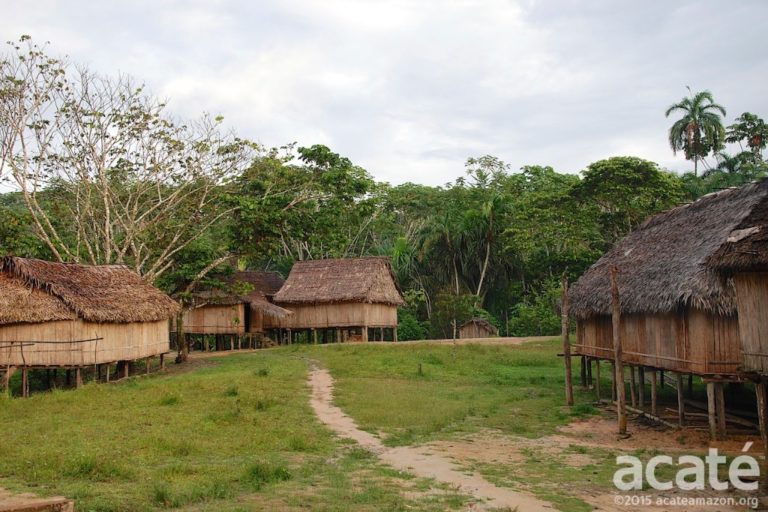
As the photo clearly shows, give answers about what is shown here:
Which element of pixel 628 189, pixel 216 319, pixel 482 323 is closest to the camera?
pixel 628 189

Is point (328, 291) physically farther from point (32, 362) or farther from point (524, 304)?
point (32, 362)

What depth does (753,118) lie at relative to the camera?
46562 millimetres

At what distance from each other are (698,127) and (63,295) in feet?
129

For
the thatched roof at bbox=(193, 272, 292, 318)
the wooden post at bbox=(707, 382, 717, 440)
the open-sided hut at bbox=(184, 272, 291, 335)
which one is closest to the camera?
the wooden post at bbox=(707, 382, 717, 440)

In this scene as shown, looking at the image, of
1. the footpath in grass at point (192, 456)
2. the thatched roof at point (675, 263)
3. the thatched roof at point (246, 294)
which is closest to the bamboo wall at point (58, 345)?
the footpath in grass at point (192, 456)

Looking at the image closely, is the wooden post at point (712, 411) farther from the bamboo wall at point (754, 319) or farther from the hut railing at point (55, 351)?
the hut railing at point (55, 351)

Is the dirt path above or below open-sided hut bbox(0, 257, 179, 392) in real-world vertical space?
below

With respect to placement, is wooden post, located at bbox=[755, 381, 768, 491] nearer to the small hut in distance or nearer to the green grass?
the green grass

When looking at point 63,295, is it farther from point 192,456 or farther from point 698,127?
point 698,127

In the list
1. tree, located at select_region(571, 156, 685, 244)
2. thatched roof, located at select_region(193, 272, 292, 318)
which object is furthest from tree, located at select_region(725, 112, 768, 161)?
thatched roof, located at select_region(193, 272, 292, 318)

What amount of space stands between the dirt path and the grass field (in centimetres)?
37

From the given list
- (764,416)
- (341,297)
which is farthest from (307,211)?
(764,416)

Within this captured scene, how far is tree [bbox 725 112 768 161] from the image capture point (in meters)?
46.4

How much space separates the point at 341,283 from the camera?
39.1 metres
